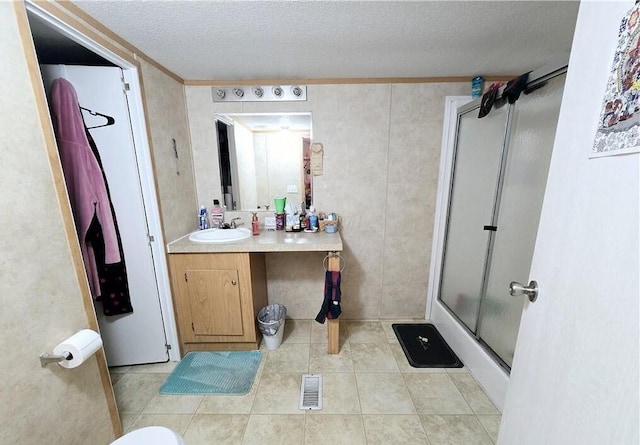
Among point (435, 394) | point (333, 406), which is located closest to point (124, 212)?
point (333, 406)

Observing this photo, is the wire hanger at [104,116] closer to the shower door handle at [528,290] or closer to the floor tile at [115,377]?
the floor tile at [115,377]

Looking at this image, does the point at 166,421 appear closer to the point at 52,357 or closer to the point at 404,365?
the point at 52,357

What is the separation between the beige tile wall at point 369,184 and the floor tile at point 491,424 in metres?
0.98

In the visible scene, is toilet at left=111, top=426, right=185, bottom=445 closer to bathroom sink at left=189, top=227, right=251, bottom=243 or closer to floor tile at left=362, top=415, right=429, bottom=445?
floor tile at left=362, top=415, right=429, bottom=445

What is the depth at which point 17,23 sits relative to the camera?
34.3 inches

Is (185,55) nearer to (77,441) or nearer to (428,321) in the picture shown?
(77,441)

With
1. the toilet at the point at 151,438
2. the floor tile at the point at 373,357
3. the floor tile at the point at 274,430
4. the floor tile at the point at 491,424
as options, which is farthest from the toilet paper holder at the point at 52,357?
the floor tile at the point at 491,424

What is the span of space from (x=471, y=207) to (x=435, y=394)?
51.9 inches

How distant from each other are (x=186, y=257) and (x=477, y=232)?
2096mm

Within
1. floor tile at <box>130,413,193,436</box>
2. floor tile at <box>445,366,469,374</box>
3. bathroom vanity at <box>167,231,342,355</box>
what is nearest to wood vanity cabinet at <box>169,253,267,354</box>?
bathroom vanity at <box>167,231,342,355</box>

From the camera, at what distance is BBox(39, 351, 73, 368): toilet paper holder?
0.93 metres

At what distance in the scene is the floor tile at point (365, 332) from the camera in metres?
2.09

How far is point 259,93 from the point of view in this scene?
1.97 m

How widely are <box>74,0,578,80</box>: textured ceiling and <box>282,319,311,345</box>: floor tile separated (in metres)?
2.14
